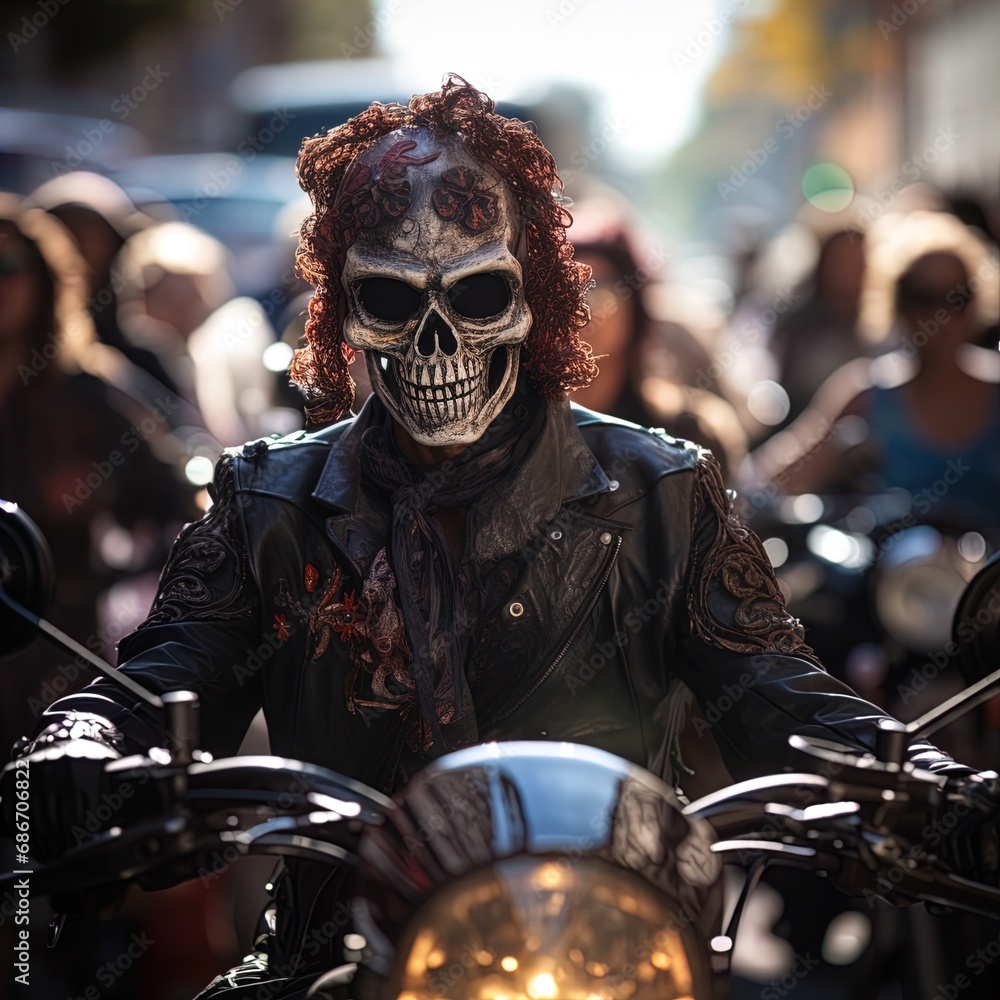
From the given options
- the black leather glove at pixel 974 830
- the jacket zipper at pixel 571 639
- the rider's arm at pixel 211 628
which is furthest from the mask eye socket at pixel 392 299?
the black leather glove at pixel 974 830

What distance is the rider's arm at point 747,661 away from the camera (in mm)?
2346

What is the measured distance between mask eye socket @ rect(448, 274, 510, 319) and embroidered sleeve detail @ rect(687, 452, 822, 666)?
418mm

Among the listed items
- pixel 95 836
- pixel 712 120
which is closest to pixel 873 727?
pixel 95 836

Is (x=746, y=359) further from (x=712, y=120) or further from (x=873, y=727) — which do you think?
(x=712, y=120)

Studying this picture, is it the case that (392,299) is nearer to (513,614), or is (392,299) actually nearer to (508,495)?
(508,495)

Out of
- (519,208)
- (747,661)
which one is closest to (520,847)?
(747,661)

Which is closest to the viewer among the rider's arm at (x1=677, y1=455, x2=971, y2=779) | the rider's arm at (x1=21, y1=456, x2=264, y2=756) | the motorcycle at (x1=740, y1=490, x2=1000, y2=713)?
the rider's arm at (x1=677, y1=455, x2=971, y2=779)

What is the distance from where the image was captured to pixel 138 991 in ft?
14.9

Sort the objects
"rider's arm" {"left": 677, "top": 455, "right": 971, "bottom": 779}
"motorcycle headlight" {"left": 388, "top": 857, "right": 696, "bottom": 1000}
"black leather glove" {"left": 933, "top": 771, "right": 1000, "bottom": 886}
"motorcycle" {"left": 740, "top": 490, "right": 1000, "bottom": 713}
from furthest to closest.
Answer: "motorcycle" {"left": 740, "top": 490, "right": 1000, "bottom": 713}, "rider's arm" {"left": 677, "top": 455, "right": 971, "bottom": 779}, "black leather glove" {"left": 933, "top": 771, "right": 1000, "bottom": 886}, "motorcycle headlight" {"left": 388, "top": 857, "right": 696, "bottom": 1000}

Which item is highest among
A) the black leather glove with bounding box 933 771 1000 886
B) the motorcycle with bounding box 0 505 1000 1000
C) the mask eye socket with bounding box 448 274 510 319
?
the mask eye socket with bounding box 448 274 510 319

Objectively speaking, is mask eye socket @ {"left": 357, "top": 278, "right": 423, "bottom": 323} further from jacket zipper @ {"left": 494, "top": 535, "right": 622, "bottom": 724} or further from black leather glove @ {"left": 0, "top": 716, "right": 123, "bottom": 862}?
black leather glove @ {"left": 0, "top": 716, "right": 123, "bottom": 862}

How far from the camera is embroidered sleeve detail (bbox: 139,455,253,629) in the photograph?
255cm

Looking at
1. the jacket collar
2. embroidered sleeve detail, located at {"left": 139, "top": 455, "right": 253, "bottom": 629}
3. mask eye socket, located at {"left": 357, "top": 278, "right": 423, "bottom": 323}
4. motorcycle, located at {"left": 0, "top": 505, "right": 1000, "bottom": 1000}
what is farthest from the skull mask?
motorcycle, located at {"left": 0, "top": 505, "right": 1000, "bottom": 1000}

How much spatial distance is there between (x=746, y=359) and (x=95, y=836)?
26.5 ft
